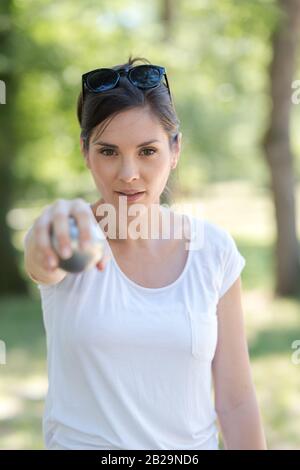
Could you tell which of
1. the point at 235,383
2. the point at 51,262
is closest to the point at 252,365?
the point at 235,383

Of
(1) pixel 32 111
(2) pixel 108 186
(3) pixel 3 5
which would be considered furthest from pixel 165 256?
(1) pixel 32 111

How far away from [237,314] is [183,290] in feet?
0.59

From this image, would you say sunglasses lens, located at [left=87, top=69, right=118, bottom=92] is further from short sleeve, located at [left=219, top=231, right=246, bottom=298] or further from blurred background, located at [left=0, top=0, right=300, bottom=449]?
blurred background, located at [left=0, top=0, right=300, bottom=449]

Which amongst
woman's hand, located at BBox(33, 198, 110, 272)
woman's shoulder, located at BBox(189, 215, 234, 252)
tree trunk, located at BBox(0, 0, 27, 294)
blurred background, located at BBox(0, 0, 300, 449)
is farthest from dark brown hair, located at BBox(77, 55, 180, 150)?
tree trunk, located at BBox(0, 0, 27, 294)

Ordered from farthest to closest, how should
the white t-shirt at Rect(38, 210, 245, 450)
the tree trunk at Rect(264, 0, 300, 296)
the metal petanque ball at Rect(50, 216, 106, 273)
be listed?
the tree trunk at Rect(264, 0, 300, 296) < the white t-shirt at Rect(38, 210, 245, 450) < the metal petanque ball at Rect(50, 216, 106, 273)

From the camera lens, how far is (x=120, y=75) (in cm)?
181

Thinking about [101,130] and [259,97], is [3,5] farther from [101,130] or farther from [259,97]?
[259,97]

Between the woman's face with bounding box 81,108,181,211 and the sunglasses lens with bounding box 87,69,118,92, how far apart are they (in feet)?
0.29

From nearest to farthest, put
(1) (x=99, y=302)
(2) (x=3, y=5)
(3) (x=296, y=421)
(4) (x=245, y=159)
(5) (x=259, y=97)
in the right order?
(1) (x=99, y=302) → (3) (x=296, y=421) → (2) (x=3, y=5) → (5) (x=259, y=97) → (4) (x=245, y=159)

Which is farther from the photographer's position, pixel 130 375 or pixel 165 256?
pixel 165 256

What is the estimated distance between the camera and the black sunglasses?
178 centimetres

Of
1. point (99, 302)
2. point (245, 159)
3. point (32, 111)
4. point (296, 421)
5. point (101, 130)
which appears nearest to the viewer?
point (99, 302)

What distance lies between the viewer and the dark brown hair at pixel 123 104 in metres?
1.76

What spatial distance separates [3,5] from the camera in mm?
8125
